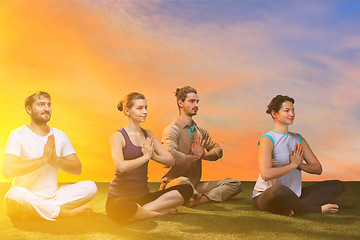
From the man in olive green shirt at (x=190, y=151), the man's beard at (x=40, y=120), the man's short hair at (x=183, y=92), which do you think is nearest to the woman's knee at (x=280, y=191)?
the man in olive green shirt at (x=190, y=151)

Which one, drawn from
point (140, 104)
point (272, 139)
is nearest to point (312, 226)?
point (272, 139)

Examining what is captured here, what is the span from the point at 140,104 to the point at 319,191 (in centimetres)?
247

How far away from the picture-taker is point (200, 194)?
5891mm

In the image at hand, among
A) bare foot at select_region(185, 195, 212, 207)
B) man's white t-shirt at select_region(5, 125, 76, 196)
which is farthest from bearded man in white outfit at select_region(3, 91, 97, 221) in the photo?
bare foot at select_region(185, 195, 212, 207)

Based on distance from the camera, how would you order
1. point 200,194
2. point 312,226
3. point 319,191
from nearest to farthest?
point 312,226 < point 319,191 < point 200,194

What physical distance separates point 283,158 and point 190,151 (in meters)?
1.50

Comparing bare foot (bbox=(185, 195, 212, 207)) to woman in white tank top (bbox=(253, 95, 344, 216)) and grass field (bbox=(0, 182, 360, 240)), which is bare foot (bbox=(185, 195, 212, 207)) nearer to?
grass field (bbox=(0, 182, 360, 240))

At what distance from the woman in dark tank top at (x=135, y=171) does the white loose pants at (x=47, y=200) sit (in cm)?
41

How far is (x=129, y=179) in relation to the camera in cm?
477

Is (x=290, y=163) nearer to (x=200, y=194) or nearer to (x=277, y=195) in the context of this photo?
(x=277, y=195)

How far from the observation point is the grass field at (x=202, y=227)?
4102 millimetres

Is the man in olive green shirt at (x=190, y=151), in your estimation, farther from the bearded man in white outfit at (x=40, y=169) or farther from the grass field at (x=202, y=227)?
the bearded man in white outfit at (x=40, y=169)

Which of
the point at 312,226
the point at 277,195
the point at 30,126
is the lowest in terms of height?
the point at 312,226

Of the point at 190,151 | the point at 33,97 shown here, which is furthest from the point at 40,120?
the point at 190,151
